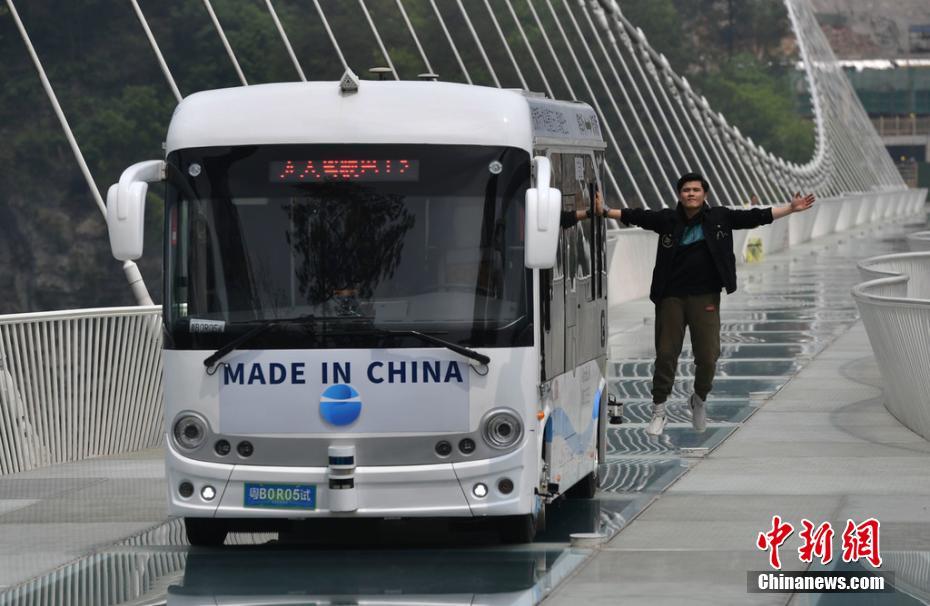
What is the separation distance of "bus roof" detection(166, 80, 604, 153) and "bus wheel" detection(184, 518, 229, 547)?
184cm

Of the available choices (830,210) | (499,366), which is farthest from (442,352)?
(830,210)

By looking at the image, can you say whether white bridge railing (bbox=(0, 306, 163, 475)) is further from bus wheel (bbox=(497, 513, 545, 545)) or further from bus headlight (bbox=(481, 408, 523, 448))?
bus headlight (bbox=(481, 408, 523, 448))

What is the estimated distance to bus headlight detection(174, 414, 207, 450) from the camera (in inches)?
393

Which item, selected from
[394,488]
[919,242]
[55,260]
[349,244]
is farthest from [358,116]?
[919,242]

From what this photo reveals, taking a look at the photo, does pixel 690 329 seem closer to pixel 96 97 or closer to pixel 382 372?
pixel 382 372

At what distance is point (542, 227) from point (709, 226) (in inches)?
112

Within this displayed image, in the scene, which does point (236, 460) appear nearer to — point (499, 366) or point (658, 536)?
point (499, 366)

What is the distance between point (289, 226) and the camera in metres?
9.98

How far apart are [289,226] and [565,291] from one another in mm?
1586

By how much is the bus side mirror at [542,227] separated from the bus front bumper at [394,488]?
3.04 feet

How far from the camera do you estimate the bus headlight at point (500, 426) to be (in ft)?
32.4

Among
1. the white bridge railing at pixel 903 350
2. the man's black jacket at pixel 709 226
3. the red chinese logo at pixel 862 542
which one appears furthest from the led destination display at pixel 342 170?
the white bridge railing at pixel 903 350

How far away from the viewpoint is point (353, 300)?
9.88 meters

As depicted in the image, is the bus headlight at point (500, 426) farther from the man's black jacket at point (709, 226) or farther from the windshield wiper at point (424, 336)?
the man's black jacket at point (709, 226)
